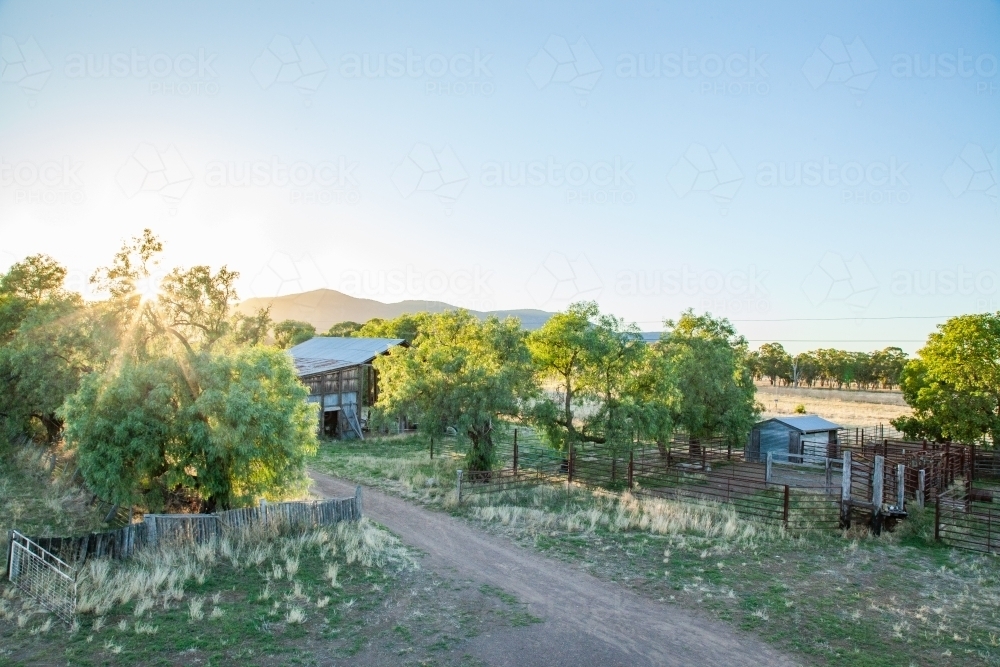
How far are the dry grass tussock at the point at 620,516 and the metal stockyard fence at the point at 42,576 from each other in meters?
11.6

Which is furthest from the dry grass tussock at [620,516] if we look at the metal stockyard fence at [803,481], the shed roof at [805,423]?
the shed roof at [805,423]

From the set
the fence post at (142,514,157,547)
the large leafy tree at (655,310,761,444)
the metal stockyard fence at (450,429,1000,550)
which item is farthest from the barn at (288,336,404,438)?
Result: the fence post at (142,514,157,547)

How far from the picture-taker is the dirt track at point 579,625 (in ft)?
34.4

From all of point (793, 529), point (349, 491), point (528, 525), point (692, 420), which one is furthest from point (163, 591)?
point (692, 420)

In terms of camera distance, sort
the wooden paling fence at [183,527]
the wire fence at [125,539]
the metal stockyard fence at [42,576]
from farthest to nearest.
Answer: the wooden paling fence at [183,527] < the wire fence at [125,539] < the metal stockyard fence at [42,576]

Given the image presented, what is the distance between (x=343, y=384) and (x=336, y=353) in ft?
17.9

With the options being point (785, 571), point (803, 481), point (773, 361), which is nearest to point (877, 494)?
point (785, 571)

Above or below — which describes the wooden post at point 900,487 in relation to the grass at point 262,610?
above

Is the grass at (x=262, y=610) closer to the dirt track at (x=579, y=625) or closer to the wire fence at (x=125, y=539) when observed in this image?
the wire fence at (x=125, y=539)

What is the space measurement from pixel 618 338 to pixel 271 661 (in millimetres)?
21014

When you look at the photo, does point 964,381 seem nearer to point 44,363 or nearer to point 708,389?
point 708,389

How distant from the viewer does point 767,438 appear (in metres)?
36.6

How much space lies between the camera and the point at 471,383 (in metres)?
26.2

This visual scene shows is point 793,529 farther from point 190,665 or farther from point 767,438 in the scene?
point 767,438
